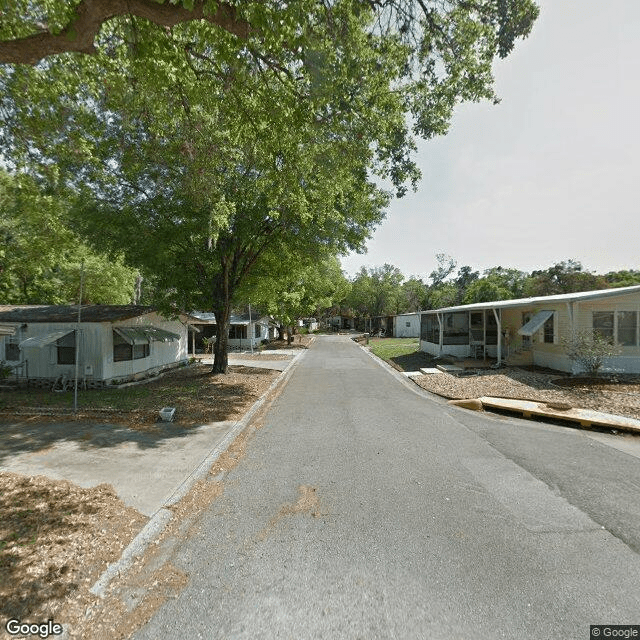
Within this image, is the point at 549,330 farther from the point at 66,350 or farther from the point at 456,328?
the point at 66,350

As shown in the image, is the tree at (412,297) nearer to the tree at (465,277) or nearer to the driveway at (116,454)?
the tree at (465,277)

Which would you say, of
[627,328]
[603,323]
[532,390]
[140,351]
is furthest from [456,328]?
[140,351]

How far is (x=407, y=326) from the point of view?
5038cm

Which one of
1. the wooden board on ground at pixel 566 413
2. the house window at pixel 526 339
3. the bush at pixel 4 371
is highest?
the house window at pixel 526 339

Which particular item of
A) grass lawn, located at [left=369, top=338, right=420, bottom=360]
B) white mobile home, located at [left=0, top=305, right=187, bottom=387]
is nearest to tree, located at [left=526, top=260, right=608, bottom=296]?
grass lawn, located at [left=369, top=338, right=420, bottom=360]

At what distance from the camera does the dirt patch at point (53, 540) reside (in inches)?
119

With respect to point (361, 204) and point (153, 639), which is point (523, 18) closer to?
point (361, 204)

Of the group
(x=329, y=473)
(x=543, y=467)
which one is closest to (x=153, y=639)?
(x=329, y=473)

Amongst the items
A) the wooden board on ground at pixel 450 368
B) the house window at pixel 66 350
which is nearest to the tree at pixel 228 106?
the house window at pixel 66 350

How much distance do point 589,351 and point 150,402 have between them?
15.1 metres

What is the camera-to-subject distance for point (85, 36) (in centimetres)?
445

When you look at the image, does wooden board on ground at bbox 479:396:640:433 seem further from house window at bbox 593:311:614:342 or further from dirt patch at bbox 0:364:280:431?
dirt patch at bbox 0:364:280:431

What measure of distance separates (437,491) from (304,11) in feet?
25.1

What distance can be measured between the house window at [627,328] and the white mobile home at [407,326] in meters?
34.7
